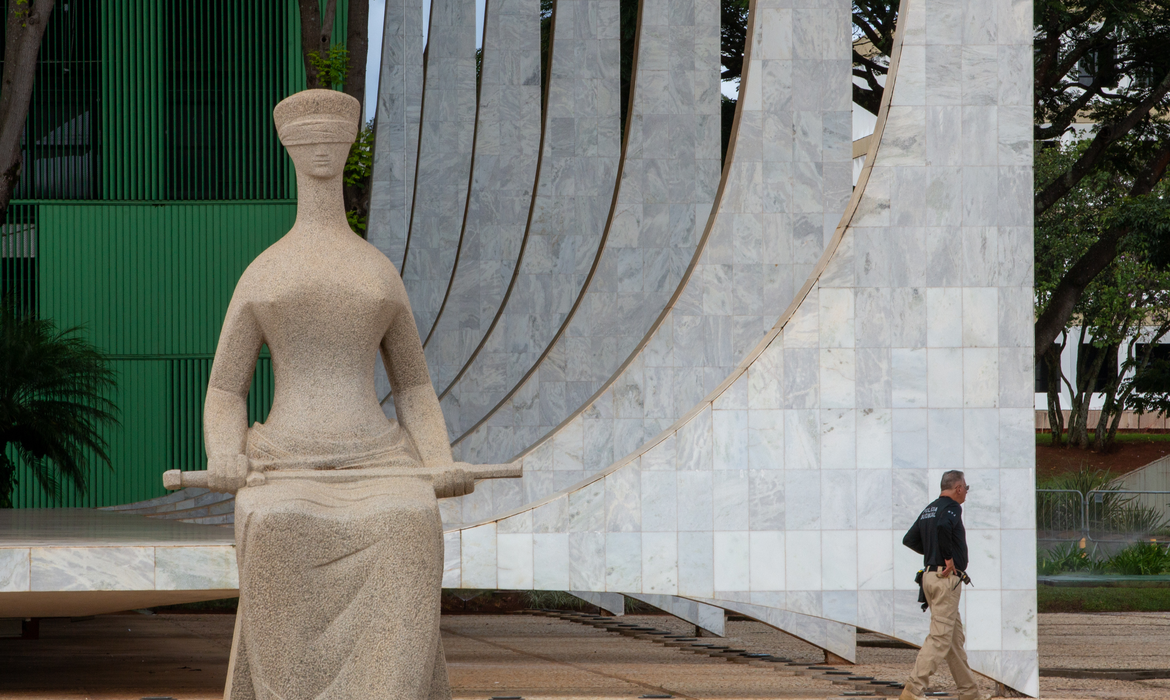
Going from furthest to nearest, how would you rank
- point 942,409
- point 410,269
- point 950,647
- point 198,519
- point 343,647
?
point 410,269, point 198,519, point 942,409, point 950,647, point 343,647

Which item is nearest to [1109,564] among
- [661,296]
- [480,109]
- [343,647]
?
[661,296]

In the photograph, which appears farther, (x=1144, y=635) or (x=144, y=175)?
(x=144, y=175)

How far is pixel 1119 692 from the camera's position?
32.2 feet

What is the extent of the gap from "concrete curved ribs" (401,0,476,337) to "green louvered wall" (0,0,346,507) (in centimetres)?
364

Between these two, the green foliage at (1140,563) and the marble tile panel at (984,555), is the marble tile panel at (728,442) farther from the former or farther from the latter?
the green foliage at (1140,563)

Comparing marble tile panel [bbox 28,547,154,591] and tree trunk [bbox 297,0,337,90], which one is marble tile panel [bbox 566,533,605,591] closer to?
marble tile panel [bbox 28,547,154,591]

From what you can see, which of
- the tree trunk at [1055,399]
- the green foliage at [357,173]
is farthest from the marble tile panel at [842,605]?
the tree trunk at [1055,399]

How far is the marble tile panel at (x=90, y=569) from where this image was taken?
843cm

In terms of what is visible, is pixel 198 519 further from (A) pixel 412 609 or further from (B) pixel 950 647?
(A) pixel 412 609

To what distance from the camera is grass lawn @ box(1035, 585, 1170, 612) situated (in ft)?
57.5

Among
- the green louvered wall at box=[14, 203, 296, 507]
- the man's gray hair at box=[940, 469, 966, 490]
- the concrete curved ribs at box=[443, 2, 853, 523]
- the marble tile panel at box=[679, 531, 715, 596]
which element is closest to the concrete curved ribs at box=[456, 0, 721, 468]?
the concrete curved ribs at box=[443, 2, 853, 523]

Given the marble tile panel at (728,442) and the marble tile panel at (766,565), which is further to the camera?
the marble tile panel at (728,442)

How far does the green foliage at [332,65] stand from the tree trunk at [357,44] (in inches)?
12.2

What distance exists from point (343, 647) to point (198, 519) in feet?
35.0
